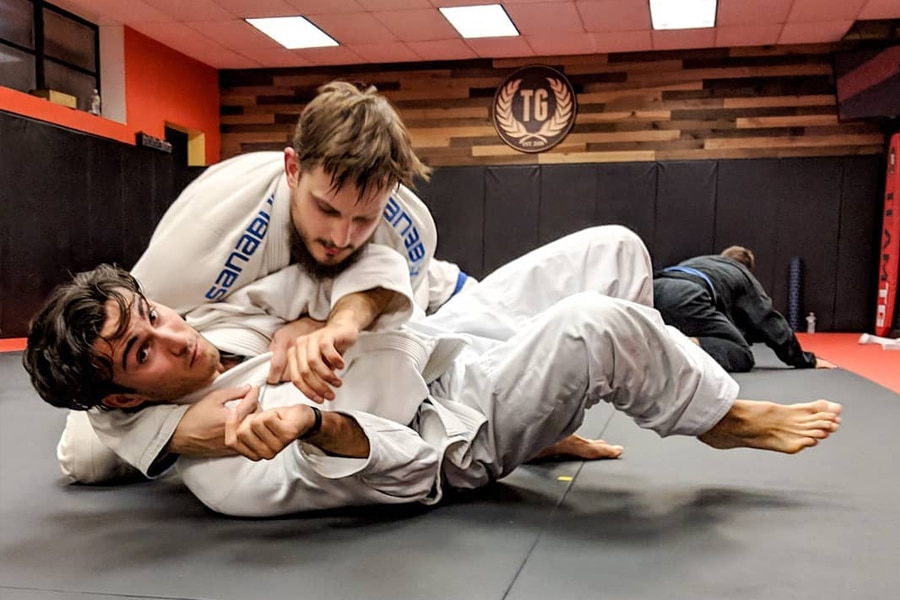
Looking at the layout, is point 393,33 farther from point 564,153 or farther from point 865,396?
point 865,396

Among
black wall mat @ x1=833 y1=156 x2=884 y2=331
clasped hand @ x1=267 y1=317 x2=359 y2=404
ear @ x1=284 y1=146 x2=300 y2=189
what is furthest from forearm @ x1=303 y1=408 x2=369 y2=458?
black wall mat @ x1=833 y1=156 x2=884 y2=331

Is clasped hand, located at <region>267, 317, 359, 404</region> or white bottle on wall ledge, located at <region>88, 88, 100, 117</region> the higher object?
white bottle on wall ledge, located at <region>88, 88, 100, 117</region>

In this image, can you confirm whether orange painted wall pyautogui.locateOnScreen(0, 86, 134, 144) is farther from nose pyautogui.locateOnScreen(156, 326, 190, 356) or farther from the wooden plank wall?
nose pyautogui.locateOnScreen(156, 326, 190, 356)

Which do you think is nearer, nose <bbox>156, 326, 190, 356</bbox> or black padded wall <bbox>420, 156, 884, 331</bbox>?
nose <bbox>156, 326, 190, 356</bbox>

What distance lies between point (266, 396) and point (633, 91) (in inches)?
259

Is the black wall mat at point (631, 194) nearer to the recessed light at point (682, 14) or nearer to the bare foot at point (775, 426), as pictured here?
the recessed light at point (682, 14)

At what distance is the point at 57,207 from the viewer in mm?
5961

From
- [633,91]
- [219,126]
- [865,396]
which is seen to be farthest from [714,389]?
[219,126]

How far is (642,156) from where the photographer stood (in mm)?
7316

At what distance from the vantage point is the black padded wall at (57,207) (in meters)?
5.55

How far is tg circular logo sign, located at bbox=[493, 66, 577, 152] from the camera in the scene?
7.40 metres

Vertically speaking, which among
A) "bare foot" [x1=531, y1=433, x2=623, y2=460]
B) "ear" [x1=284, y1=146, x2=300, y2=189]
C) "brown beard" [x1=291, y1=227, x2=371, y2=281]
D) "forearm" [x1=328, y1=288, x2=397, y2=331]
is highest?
"ear" [x1=284, y1=146, x2=300, y2=189]

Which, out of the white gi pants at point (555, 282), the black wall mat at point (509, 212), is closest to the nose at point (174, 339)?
the white gi pants at point (555, 282)

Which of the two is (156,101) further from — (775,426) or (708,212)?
(775,426)
